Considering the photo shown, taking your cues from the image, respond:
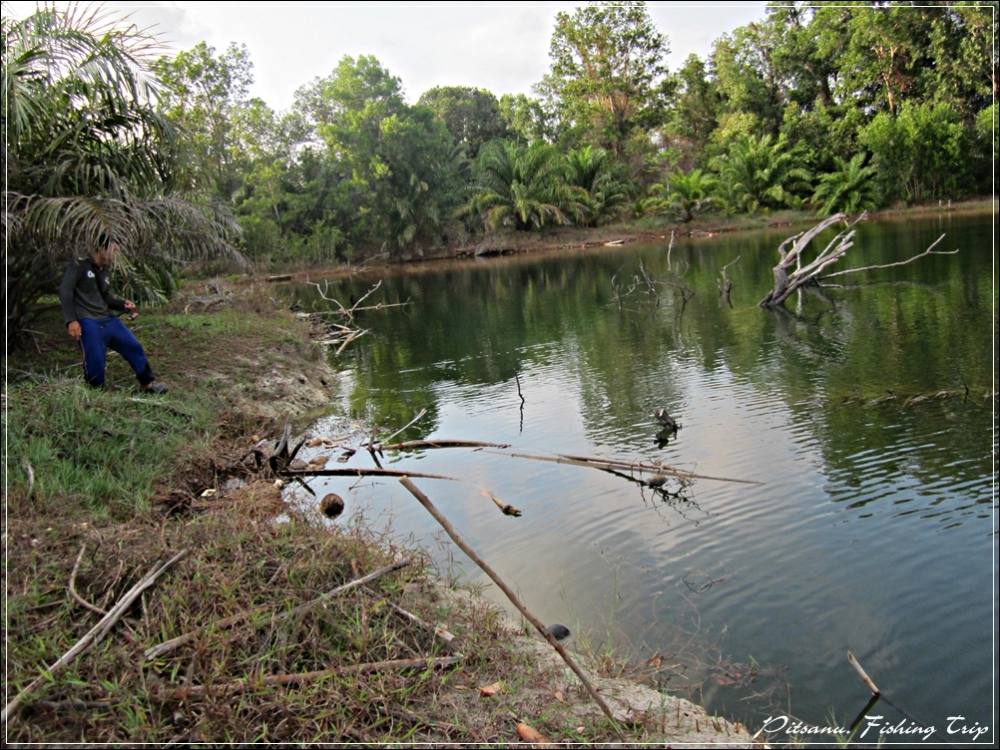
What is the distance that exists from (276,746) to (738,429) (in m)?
6.87

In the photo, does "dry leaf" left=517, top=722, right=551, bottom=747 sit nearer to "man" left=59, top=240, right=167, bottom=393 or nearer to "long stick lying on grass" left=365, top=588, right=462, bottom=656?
"long stick lying on grass" left=365, top=588, right=462, bottom=656

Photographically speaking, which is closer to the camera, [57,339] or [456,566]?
[456,566]

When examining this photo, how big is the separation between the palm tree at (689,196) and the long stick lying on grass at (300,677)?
4353 cm

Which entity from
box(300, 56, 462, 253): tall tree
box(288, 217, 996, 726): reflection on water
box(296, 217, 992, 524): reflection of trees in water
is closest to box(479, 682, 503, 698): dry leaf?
box(288, 217, 996, 726): reflection on water

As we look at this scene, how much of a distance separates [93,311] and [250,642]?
577 centimetres

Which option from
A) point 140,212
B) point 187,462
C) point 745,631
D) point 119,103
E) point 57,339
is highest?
point 119,103

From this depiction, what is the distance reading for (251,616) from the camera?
397 centimetres

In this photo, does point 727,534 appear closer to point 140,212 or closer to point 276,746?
point 276,746

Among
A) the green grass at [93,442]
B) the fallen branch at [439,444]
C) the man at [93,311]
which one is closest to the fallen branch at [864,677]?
the green grass at [93,442]

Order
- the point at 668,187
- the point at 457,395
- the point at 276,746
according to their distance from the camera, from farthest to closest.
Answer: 1. the point at 668,187
2. the point at 457,395
3. the point at 276,746

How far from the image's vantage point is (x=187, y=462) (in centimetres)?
714

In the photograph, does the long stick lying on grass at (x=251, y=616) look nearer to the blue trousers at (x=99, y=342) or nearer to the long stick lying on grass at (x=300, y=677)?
the long stick lying on grass at (x=300, y=677)

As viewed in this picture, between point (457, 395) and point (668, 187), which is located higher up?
point (668, 187)

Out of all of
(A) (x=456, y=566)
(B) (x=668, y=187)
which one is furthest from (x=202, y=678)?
(B) (x=668, y=187)
